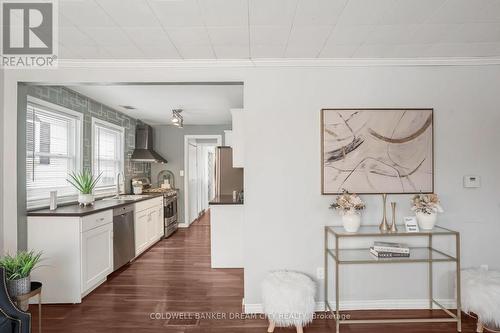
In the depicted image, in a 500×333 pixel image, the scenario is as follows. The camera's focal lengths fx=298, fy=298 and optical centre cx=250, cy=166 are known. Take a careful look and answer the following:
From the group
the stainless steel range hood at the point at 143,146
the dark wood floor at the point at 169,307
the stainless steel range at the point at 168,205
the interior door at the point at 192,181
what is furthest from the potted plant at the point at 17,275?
the interior door at the point at 192,181

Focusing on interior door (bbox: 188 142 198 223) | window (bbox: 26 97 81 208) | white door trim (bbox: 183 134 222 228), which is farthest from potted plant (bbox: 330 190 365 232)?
interior door (bbox: 188 142 198 223)

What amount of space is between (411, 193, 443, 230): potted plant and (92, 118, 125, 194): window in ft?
14.1

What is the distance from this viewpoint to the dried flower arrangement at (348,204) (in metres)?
2.60

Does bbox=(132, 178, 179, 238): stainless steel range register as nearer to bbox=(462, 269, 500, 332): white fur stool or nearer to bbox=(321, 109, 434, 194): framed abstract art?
bbox=(321, 109, 434, 194): framed abstract art

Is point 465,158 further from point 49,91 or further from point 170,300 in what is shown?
point 49,91

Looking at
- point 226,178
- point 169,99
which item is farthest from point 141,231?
point 169,99

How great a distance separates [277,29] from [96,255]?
297cm

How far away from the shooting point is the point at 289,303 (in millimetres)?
2361

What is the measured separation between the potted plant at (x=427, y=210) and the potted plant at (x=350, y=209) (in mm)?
478

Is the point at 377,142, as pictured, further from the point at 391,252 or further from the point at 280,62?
the point at 280,62

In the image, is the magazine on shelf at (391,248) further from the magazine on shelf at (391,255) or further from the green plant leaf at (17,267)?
the green plant leaf at (17,267)

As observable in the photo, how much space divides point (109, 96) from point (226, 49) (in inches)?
97.6

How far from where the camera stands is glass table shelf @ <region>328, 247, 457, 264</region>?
2459mm

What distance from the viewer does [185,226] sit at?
270 inches
